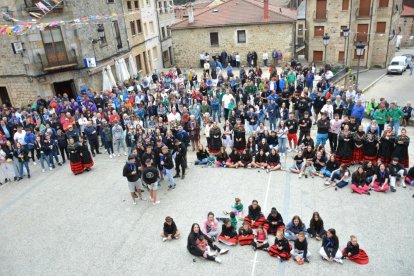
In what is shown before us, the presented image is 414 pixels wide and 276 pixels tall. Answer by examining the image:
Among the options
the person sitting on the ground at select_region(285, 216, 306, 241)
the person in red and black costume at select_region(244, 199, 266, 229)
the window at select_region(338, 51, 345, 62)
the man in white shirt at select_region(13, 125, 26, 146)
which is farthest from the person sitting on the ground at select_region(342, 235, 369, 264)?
the window at select_region(338, 51, 345, 62)

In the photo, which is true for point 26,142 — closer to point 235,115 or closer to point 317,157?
point 235,115

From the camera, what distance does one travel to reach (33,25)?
18.9 metres

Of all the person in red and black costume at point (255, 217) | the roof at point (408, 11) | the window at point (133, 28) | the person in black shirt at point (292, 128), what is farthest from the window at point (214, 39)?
the roof at point (408, 11)

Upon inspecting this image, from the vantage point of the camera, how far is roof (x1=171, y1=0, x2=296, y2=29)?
100.0ft

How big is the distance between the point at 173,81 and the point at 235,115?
9.11m

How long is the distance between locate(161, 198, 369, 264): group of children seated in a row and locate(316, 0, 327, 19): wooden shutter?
92.7 feet

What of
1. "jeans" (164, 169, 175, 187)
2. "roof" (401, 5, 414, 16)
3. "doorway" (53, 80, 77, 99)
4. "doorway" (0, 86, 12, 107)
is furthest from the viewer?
"roof" (401, 5, 414, 16)

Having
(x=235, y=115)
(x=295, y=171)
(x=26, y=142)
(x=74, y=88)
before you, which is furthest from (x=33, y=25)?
(x=295, y=171)

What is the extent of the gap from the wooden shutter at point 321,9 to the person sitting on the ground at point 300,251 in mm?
29465

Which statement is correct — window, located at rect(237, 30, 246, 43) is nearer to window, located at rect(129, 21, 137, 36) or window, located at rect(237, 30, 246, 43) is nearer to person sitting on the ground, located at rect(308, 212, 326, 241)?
window, located at rect(129, 21, 137, 36)

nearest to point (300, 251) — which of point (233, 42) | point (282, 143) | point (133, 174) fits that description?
point (133, 174)

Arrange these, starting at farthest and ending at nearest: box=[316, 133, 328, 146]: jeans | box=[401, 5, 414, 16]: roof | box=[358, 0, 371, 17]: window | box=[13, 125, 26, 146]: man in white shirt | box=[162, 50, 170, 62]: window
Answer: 1. box=[401, 5, 414, 16]: roof
2. box=[162, 50, 170, 62]: window
3. box=[358, 0, 371, 17]: window
4. box=[13, 125, 26, 146]: man in white shirt
5. box=[316, 133, 328, 146]: jeans

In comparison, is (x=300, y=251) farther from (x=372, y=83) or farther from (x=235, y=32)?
(x=235, y=32)

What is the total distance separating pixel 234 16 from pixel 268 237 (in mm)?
25940
